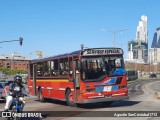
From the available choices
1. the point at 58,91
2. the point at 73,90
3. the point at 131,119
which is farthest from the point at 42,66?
the point at 131,119

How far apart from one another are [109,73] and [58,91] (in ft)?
13.2

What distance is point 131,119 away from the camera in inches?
519

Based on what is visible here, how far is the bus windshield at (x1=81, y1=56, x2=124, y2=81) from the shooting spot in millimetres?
18484

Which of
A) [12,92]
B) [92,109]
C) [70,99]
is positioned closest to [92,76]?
[92,109]

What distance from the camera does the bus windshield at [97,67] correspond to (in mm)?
18484

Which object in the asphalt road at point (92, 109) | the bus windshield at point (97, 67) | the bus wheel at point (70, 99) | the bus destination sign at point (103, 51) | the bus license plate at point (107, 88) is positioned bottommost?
the asphalt road at point (92, 109)

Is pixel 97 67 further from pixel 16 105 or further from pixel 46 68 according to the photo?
pixel 16 105

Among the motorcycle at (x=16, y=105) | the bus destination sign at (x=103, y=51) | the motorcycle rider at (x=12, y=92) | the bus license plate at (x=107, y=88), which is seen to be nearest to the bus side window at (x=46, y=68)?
the bus destination sign at (x=103, y=51)

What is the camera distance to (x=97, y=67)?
18625 millimetres

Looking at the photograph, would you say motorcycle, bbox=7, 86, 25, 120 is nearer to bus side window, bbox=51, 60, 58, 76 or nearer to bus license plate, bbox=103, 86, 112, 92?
bus license plate, bbox=103, 86, 112, 92

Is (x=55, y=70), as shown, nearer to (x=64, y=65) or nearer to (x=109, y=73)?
(x=64, y=65)

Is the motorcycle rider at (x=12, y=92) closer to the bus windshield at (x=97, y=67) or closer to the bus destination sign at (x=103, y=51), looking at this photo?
the bus windshield at (x=97, y=67)

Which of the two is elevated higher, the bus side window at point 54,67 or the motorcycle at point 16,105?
the bus side window at point 54,67

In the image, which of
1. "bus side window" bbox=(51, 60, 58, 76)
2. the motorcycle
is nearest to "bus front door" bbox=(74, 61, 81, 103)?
"bus side window" bbox=(51, 60, 58, 76)
